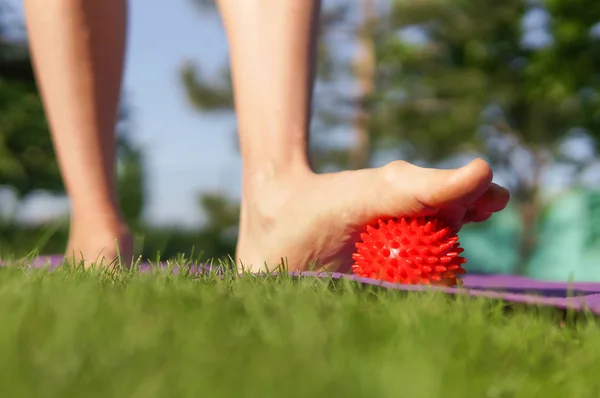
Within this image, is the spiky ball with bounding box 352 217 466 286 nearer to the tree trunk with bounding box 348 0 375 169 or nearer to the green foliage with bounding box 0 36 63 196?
the green foliage with bounding box 0 36 63 196

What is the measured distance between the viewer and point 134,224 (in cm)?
895

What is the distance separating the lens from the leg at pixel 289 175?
1.62 metres

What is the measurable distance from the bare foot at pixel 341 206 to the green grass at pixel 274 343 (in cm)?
26

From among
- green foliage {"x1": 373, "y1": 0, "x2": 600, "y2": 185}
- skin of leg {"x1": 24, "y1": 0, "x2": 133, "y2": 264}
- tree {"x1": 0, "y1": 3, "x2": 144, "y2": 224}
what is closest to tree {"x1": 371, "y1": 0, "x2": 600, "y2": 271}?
green foliage {"x1": 373, "y1": 0, "x2": 600, "y2": 185}

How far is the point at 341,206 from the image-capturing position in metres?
1.65

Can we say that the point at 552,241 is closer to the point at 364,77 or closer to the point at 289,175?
the point at 364,77

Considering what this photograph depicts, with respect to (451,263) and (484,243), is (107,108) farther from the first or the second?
(484,243)

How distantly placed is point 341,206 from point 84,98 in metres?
0.98

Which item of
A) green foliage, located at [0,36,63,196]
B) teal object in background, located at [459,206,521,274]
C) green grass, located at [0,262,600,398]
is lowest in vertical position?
teal object in background, located at [459,206,521,274]

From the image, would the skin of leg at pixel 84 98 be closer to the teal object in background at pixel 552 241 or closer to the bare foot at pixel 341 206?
the bare foot at pixel 341 206

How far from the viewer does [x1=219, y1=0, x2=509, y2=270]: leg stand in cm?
162

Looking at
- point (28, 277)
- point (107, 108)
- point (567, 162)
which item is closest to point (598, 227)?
point (567, 162)

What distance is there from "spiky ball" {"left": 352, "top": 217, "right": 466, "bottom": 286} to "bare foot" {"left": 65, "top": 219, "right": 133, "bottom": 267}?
2.65 feet

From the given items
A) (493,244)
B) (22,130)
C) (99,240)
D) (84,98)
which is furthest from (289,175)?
(493,244)
